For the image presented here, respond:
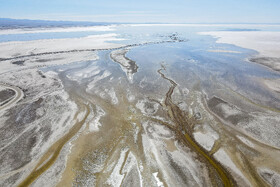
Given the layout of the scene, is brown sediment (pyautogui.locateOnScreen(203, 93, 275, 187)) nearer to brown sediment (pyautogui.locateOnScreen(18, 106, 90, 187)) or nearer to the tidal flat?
the tidal flat

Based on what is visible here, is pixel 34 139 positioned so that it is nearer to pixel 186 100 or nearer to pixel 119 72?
pixel 186 100

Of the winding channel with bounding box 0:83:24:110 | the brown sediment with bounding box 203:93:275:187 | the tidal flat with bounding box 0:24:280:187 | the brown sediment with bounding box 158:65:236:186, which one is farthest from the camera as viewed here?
the winding channel with bounding box 0:83:24:110

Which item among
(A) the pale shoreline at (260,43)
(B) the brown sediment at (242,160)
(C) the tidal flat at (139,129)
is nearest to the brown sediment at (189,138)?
(C) the tidal flat at (139,129)

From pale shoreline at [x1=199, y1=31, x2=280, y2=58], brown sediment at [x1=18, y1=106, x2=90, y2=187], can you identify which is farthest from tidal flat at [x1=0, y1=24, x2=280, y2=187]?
pale shoreline at [x1=199, y1=31, x2=280, y2=58]

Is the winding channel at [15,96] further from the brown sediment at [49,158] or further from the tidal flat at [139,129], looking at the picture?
the brown sediment at [49,158]

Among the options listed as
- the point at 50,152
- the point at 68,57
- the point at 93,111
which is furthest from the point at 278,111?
the point at 68,57

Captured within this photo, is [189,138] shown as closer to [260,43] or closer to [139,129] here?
[139,129]

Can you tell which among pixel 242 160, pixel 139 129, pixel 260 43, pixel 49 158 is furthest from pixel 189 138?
pixel 260 43
